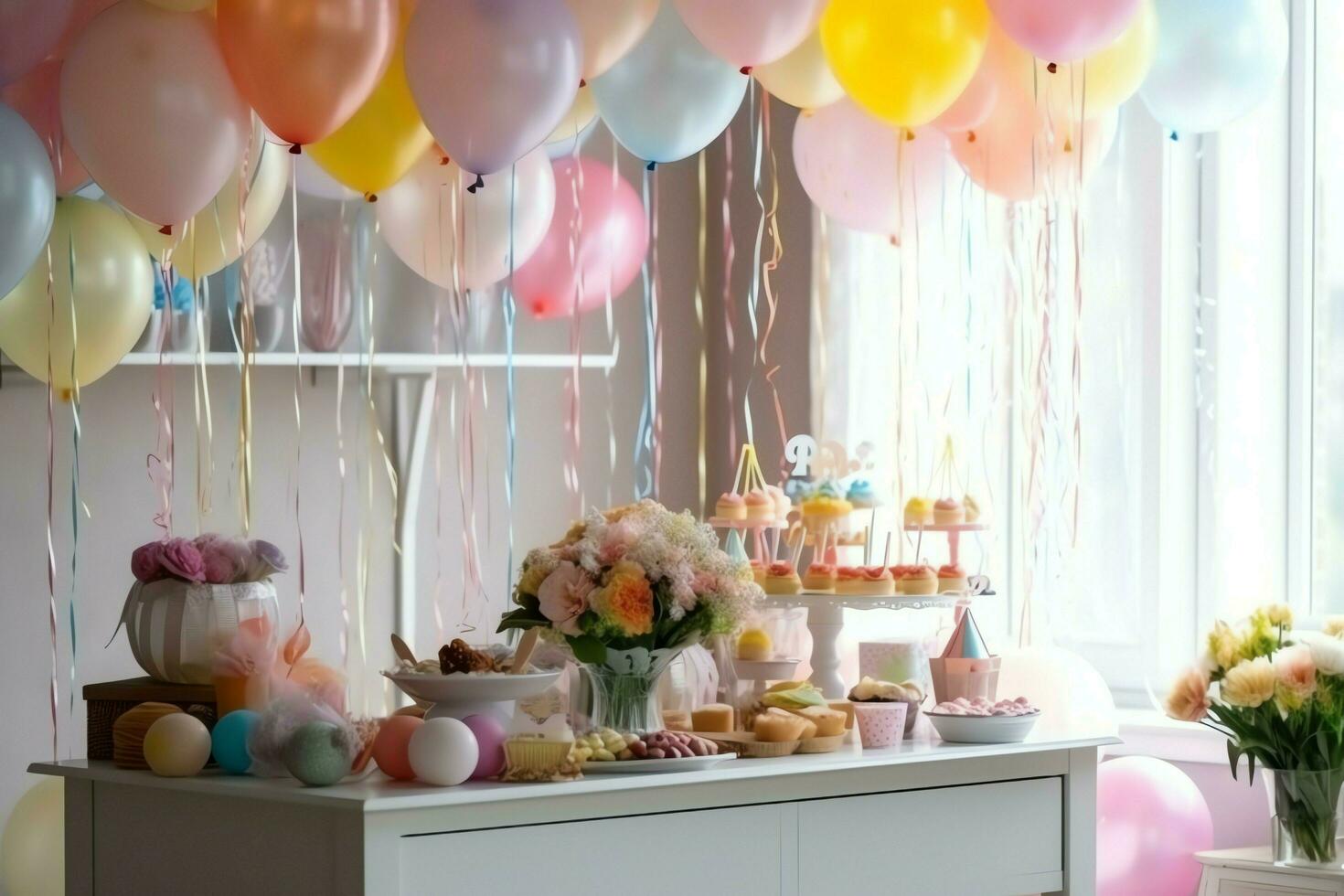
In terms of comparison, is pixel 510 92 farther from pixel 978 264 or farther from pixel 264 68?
pixel 978 264

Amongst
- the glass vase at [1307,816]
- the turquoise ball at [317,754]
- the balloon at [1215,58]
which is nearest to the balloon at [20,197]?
the turquoise ball at [317,754]

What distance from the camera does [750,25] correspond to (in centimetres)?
269

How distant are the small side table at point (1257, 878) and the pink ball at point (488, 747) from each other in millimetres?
1338

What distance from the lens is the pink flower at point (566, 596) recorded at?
229 cm

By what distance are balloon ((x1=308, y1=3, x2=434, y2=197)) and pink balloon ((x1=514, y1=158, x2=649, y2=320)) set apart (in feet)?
2.33

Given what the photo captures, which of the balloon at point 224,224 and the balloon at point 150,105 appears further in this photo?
the balloon at point 224,224

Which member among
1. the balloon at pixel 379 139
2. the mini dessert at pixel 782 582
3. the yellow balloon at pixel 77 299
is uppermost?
the balloon at pixel 379 139

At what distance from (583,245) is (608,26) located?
838mm

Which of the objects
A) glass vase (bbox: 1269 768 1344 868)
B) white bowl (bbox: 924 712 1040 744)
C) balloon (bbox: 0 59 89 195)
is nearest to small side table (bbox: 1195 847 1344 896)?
glass vase (bbox: 1269 768 1344 868)

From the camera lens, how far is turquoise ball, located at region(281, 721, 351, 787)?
206 centimetres

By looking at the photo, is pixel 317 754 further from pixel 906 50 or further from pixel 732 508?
pixel 906 50

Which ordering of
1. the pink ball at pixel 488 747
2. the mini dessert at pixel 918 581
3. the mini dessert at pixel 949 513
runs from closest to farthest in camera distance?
the pink ball at pixel 488 747 < the mini dessert at pixel 918 581 < the mini dessert at pixel 949 513

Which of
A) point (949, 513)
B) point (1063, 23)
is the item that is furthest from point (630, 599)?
point (1063, 23)

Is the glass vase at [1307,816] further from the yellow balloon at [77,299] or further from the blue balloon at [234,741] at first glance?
the yellow balloon at [77,299]
